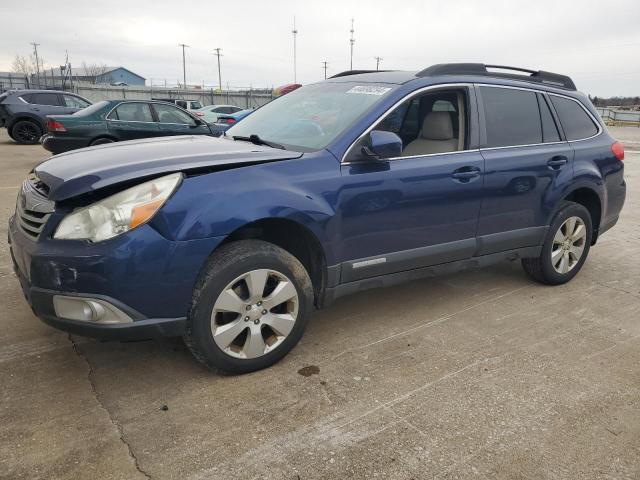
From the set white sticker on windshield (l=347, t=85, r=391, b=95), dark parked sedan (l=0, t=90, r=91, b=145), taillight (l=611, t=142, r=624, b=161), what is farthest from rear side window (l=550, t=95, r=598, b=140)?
dark parked sedan (l=0, t=90, r=91, b=145)

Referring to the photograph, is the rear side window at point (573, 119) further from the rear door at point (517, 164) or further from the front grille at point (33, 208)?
the front grille at point (33, 208)

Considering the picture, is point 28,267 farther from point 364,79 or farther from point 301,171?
point 364,79

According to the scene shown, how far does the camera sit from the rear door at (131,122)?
32.7 feet

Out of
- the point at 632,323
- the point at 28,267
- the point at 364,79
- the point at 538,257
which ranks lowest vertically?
the point at 632,323

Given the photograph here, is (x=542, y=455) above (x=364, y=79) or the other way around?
the other way around

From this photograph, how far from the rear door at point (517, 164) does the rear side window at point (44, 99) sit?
1458cm

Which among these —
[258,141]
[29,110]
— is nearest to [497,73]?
[258,141]

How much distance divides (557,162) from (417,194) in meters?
1.53

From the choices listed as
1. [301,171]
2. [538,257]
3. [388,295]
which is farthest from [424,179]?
[538,257]

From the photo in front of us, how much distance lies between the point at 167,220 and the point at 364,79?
2.02 meters

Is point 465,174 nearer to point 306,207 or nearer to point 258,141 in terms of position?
point 306,207

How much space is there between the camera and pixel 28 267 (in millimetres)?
2568

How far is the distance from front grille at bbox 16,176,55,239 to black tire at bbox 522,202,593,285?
3.61 metres

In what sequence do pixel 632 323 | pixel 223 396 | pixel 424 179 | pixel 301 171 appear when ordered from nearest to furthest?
pixel 223 396 < pixel 301 171 < pixel 424 179 < pixel 632 323
